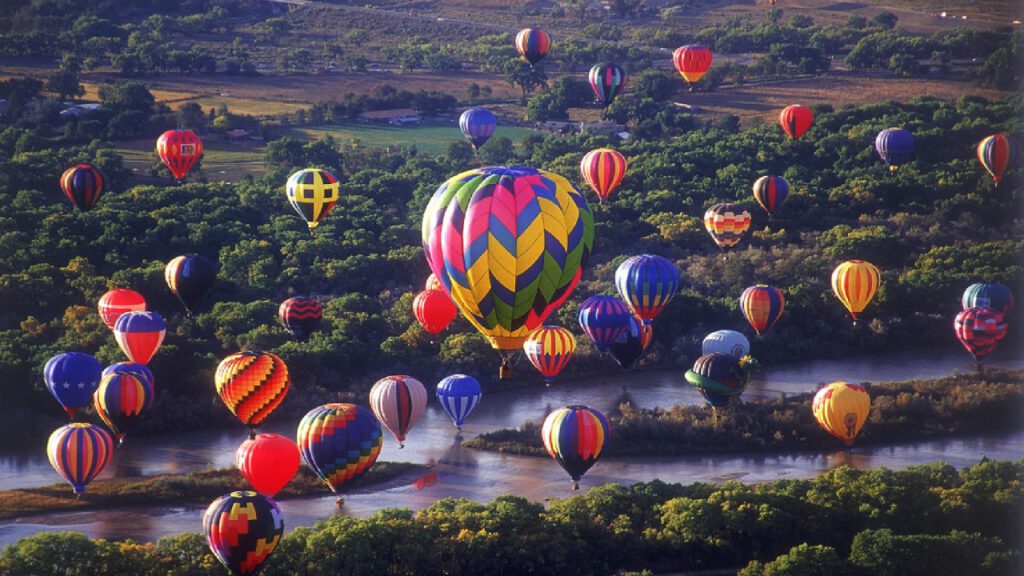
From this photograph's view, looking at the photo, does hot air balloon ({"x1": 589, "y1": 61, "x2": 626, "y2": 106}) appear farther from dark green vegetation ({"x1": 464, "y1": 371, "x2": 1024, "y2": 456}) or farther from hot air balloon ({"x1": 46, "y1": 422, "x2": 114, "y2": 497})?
hot air balloon ({"x1": 46, "y1": 422, "x2": 114, "y2": 497})

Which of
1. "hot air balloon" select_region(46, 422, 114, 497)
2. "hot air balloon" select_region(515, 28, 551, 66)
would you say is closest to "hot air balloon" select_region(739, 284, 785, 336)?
"hot air balloon" select_region(46, 422, 114, 497)

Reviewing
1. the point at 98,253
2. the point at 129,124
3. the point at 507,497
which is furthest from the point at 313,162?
the point at 507,497

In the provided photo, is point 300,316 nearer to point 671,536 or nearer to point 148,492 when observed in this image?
point 148,492

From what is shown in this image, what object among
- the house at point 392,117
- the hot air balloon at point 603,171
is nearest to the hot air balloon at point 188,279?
the hot air balloon at point 603,171

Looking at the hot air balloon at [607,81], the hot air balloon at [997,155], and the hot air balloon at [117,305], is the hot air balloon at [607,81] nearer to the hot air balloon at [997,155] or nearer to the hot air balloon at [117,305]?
the hot air balloon at [997,155]

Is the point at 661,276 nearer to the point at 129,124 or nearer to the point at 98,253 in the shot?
the point at 98,253

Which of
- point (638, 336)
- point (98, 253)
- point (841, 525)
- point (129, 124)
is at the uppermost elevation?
point (129, 124)
